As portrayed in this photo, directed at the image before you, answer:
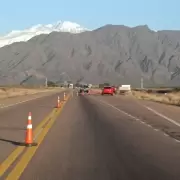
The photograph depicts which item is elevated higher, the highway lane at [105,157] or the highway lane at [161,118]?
the highway lane at [105,157]

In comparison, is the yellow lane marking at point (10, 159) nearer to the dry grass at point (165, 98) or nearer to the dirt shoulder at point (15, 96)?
the dirt shoulder at point (15, 96)

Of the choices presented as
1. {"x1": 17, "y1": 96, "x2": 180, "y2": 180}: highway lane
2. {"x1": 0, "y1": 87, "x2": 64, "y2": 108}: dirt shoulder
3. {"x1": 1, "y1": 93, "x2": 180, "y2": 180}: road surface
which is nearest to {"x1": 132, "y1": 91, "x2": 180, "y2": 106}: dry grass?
{"x1": 0, "y1": 87, "x2": 64, "y2": 108}: dirt shoulder

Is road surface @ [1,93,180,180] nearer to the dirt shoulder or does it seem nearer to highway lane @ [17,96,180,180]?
highway lane @ [17,96,180,180]

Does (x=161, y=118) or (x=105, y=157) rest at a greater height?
(x=105, y=157)

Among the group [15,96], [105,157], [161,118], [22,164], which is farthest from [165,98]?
[22,164]

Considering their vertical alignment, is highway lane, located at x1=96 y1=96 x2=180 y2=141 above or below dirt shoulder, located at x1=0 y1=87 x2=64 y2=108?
above

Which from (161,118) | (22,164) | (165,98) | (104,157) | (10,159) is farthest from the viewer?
(165,98)

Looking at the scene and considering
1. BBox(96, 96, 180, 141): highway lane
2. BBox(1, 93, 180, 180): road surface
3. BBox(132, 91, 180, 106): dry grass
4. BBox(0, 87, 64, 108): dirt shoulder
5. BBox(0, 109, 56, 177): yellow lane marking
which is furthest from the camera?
BBox(132, 91, 180, 106): dry grass

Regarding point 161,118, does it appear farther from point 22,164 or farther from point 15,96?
point 15,96

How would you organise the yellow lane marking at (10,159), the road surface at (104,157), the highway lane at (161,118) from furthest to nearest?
the highway lane at (161,118), the yellow lane marking at (10,159), the road surface at (104,157)

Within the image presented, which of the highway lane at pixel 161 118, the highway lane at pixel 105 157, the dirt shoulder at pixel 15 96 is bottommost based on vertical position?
the dirt shoulder at pixel 15 96

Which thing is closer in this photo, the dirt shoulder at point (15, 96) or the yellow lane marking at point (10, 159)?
the yellow lane marking at point (10, 159)

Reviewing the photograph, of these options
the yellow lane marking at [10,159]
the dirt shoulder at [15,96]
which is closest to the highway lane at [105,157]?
the yellow lane marking at [10,159]

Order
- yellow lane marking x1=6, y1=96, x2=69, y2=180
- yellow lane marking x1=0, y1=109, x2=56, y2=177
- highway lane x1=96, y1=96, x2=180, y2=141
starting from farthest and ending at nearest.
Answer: highway lane x1=96, y1=96, x2=180, y2=141 < yellow lane marking x1=0, y1=109, x2=56, y2=177 < yellow lane marking x1=6, y1=96, x2=69, y2=180
